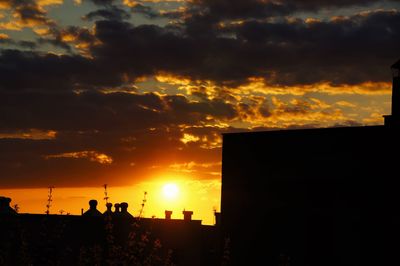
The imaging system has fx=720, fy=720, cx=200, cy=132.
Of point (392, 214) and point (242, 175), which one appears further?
point (242, 175)

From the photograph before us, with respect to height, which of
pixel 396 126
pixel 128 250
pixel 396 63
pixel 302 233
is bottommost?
pixel 128 250

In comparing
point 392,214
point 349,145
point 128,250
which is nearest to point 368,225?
point 392,214

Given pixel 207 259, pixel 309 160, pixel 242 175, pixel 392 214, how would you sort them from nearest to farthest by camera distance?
pixel 392 214 < pixel 309 160 < pixel 242 175 < pixel 207 259

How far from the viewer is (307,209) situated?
32.0 metres

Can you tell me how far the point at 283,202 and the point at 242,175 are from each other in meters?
2.72

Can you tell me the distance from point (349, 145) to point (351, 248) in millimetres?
4423

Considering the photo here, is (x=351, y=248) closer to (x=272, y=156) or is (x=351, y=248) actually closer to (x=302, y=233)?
(x=302, y=233)

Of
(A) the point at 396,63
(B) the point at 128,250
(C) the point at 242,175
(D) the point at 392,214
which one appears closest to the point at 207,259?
(C) the point at 242,175

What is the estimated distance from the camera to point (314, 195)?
1254 inches

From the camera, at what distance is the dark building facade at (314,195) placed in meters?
30.3

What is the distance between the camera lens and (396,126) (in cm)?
3036

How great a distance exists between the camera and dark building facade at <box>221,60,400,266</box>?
30.3 m

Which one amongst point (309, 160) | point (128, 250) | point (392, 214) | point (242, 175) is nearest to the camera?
point (128, 250)

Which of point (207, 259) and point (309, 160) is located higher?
point (309, 160)
